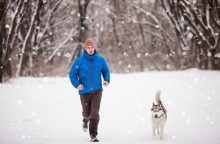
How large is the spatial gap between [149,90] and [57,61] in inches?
752

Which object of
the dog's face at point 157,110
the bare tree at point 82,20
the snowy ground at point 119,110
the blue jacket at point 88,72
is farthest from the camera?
the bare tree at point 82,20

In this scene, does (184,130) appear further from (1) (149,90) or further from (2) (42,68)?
(2) (42,68)

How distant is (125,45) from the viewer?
1177 inches

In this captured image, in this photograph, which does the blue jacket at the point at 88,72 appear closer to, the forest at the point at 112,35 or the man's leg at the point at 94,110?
the man's leg at the point at 94,110

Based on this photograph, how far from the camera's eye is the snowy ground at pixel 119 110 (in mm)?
7672

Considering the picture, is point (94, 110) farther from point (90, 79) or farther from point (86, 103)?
point (90, 79)

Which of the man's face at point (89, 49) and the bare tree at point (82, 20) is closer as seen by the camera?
the man's face at point (89, 49)

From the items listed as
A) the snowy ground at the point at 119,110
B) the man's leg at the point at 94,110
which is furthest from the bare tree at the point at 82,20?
the man's leg at the point at 94,110

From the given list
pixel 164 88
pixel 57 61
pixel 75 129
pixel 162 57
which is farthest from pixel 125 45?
pixel 75 129

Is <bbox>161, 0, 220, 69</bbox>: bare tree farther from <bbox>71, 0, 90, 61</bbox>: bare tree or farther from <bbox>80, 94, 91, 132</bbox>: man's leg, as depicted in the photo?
<bbox>80, 94, 91, 132</bbox>: man's leg

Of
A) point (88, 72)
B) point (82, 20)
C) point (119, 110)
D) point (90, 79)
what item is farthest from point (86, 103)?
point (82, 20)

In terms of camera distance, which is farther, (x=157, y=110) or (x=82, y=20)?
(x=82, y=20)

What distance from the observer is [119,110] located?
11.3 m

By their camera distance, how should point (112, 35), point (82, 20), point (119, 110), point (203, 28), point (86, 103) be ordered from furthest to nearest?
1. point (112, 35)
2. point (82, 20)
3. point (203, 28)
4. point (119, 110)
5. point (86, 103)
